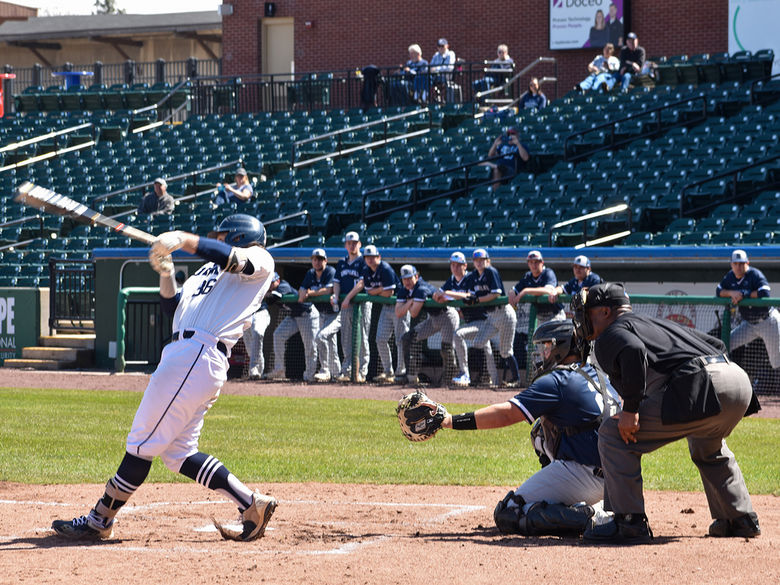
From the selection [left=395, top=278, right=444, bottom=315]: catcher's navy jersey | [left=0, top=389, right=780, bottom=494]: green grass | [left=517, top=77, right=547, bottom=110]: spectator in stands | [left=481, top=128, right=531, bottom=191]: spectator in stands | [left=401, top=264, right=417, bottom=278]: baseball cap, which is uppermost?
[left=517, top=77, right=547, bottom=110]: spectator in stands

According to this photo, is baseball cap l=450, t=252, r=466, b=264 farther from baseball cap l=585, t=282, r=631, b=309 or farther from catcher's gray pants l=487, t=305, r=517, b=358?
baseball cap l=585, t=282, r=631, b=309

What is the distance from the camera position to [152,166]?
27516 mm

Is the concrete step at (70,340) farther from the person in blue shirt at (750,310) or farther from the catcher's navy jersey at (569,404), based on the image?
the catcher's navy jersey at (569,404)

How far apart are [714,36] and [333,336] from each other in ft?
50.7

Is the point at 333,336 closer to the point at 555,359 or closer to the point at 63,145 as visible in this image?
the point at 555,359

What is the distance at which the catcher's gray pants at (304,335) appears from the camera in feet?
56.4

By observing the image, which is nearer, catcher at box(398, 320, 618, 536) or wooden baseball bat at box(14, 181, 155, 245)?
catcher at box(398, 320, 618, 536)

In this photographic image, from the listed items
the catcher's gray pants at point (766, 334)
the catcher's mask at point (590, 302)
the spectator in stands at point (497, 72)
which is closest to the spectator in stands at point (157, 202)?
the spectator in stands at point (497, 72)

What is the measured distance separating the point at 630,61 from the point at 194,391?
20738 millimetres

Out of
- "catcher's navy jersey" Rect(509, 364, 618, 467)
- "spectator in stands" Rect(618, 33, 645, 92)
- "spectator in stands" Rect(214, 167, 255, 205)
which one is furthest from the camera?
"spectator in stands" Rect(618, 33, 645, 92)

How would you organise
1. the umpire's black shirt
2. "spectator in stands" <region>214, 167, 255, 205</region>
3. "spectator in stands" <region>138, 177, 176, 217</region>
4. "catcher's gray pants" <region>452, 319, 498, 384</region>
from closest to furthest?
the umpire's black shirt < "catcher's gray pants" <region>452, 319, 498, 384</region> < "spectator in stands" <region>214, 167, 255, 205</region> < "spectator in stands" <region>138, 177, 176, 217</region>

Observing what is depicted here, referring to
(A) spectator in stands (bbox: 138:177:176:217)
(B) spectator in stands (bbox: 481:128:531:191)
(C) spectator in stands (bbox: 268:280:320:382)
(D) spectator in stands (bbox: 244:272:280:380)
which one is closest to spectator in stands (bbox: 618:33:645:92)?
(B) spectator in stands (bbox: 481:128:531:191)

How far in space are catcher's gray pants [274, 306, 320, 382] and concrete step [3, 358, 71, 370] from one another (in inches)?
165

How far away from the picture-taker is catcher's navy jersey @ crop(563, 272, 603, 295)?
590 inches
